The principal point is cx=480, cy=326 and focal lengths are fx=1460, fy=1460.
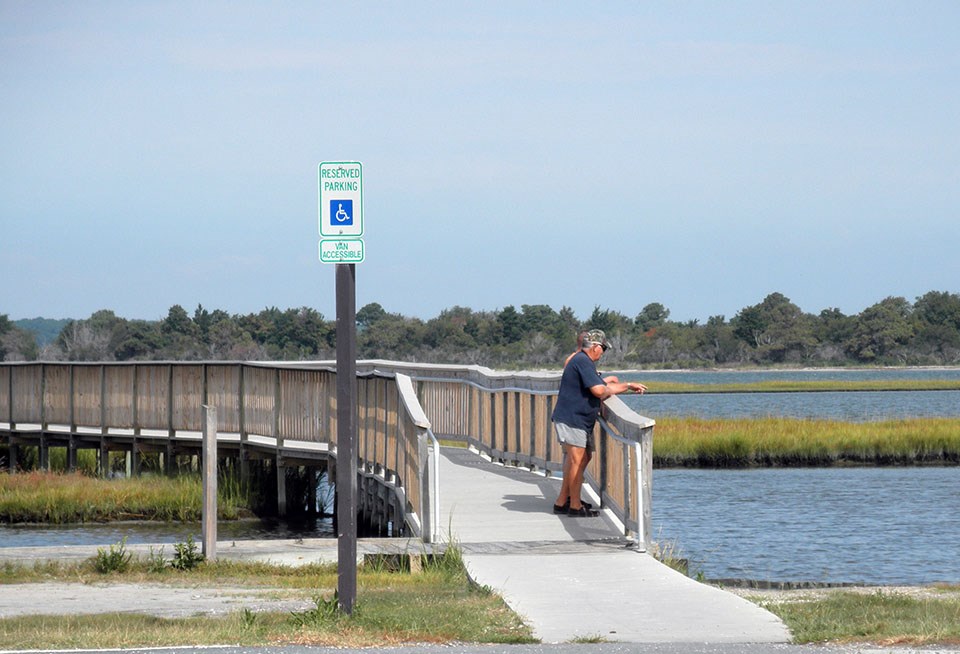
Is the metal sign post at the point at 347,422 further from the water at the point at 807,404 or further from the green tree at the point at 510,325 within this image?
the green tree at the point at 510,325

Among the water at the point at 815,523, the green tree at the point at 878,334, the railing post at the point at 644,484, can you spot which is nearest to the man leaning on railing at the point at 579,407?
the railing post at the point at 644,484

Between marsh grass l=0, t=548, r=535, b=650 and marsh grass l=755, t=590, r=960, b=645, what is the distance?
2053mm

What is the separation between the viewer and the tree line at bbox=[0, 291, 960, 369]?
12975 cm

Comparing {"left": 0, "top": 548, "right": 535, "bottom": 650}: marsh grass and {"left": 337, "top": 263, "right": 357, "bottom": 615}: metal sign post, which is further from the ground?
{"left": 337, "top": 263, "right": 357, "bottom": 615}: metal sign post

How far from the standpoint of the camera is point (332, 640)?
9.82 metres

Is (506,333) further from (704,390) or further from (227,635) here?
(227,635)

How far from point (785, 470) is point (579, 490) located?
24.8m

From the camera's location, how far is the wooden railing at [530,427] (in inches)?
547

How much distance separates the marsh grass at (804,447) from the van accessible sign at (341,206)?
30.7 metres

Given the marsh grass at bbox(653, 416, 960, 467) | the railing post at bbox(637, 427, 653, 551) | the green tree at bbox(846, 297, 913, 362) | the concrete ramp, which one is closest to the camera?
the concrete ramp

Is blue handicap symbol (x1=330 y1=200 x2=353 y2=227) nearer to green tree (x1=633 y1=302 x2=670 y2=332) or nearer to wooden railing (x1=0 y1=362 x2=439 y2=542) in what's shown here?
wooden railing (x1=0 y1=362 x2=439 y2=542)

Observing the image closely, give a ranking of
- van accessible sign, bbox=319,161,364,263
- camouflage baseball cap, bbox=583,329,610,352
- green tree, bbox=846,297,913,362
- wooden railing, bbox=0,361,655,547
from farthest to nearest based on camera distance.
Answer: green tree, bbox=846,297,913,362 < camouflage baseball cap, bbox=583,329,610,352 < wooden railing, bbox=0,361,655,547 < van accessible sign, bbox=319,161,364,263

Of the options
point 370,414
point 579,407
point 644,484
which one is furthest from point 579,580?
point 370,414

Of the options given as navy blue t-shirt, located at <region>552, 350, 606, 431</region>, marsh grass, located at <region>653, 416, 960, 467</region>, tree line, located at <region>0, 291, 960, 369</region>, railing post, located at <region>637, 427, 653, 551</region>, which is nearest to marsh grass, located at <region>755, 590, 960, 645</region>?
railing post, located at <region>637, 427, 653, 551</region>
